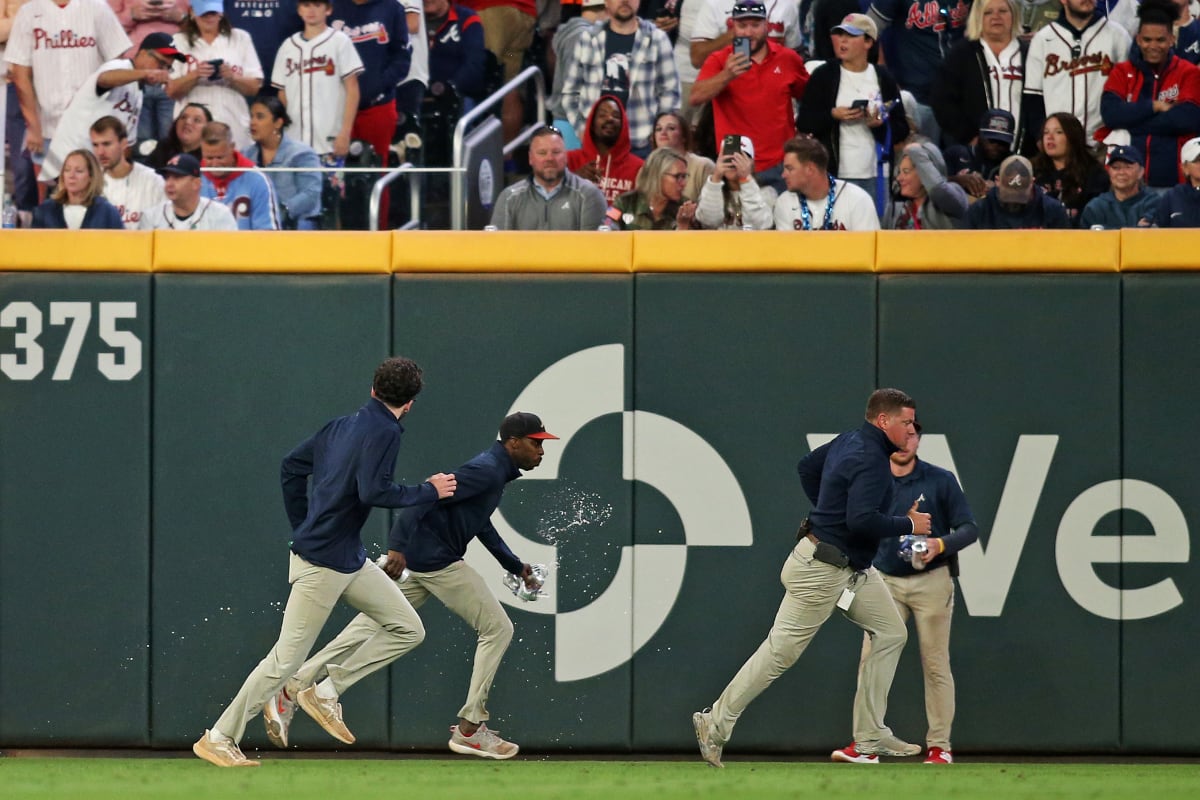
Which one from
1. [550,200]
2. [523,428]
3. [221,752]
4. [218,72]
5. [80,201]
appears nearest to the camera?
[221,752]

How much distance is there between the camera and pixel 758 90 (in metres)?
10.7

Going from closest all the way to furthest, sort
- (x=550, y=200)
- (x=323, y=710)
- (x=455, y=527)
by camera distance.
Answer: (x=323, y=710)
(x=455, y=527)
(x=550, y=200)

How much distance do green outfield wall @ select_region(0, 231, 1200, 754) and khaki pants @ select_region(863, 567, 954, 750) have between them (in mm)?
292

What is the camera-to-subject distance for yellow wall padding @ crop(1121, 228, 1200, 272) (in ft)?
27.2

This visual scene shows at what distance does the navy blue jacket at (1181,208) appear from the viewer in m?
9.21

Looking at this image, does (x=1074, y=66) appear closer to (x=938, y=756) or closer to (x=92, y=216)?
(x=938, y=756)

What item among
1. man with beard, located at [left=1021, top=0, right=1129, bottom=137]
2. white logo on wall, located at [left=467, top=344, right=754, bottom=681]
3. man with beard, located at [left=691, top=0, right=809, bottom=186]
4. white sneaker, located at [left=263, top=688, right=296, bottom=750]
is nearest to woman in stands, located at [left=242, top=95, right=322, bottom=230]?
man with beard, located at [left=691, top=0, right=809, bottom=186]

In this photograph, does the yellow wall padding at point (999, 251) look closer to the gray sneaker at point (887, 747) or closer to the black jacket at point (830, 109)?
the black jacket at point (830, 109)

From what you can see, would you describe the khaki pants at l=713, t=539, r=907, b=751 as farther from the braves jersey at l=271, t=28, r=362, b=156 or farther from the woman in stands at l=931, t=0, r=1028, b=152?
the braves jersey at l=271, t=28, r=362, b=156

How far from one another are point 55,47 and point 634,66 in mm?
3892

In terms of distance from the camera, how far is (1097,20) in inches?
420

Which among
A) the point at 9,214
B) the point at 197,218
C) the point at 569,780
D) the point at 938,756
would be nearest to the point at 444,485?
the point at 569,780

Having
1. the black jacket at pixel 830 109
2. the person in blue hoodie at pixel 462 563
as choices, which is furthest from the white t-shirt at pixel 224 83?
the person in blue hoodie at pixel 462 563

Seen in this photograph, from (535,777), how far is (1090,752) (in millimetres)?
2980
